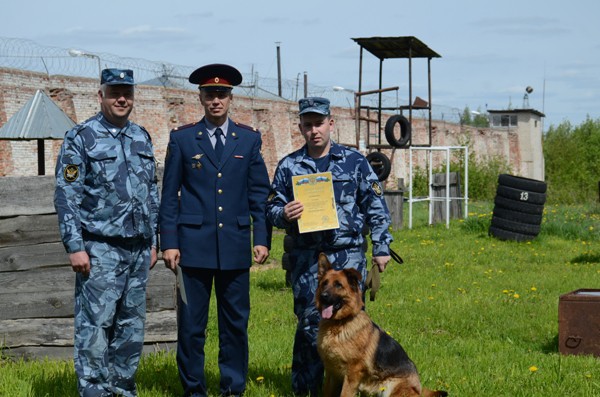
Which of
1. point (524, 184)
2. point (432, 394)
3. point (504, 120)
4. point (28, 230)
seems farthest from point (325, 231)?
point (504, 120)

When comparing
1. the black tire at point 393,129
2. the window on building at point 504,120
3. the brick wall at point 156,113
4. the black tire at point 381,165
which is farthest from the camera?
the window on building at point 504,120

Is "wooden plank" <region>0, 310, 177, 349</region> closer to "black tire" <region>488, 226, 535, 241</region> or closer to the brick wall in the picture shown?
"black tire" <region>488, 226, 535, 241</region>

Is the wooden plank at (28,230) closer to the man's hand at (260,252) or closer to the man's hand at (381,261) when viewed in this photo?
the man's hand at (260,252)

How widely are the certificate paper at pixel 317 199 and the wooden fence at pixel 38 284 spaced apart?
7.32ft

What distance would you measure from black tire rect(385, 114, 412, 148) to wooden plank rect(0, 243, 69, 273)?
16.3 m

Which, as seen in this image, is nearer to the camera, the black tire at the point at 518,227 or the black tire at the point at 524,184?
the black tire at the point at 518,227

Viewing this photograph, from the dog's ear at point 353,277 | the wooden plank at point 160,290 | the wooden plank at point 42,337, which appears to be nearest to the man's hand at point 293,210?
the dog's ear at point 353,277

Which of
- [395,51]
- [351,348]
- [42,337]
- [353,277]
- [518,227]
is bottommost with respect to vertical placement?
[42,337]

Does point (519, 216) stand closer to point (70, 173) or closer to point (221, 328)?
point (221, 328)

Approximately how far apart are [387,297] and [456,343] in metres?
2.89

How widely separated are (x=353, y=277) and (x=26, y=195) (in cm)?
322

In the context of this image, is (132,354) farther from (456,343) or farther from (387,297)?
(387,297)

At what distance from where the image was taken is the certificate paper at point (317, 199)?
5668 millimetres

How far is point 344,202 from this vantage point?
19.1 ft
